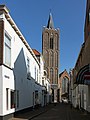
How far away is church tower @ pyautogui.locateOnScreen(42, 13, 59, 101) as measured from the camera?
12212 centimetres

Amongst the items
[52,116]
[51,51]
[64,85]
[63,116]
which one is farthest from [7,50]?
[64,85]

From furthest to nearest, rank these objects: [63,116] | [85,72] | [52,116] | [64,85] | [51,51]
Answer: [64,85], [51,51], [63,116], [52,116], [85,72]

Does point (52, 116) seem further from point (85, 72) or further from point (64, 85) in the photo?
point (64, 85)

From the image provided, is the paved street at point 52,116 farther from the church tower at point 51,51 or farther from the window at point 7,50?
the church tower at point 51,51

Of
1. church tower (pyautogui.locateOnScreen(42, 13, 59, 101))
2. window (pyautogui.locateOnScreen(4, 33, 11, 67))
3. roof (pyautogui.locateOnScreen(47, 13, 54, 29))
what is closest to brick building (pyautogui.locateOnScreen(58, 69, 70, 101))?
church tower (pyautogui.locateOnScreen(42, 13, 59, 101))

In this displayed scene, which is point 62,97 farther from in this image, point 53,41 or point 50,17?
point 50,17

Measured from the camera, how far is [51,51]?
408 feet

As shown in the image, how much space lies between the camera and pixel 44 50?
4973 inches

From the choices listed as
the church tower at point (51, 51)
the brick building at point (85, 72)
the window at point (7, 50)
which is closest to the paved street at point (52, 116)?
the brick building at point (85, 72)

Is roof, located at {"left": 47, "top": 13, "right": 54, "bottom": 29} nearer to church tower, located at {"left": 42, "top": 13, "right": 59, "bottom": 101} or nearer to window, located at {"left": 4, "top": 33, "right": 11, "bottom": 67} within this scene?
church tower, located at {"left": 42, "top": 13, "right": 59, "bottom": 101}

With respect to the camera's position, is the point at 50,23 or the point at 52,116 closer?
the point at 52,116

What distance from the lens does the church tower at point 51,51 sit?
122 meters

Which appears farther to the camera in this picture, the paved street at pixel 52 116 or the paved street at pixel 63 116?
the paved street at pixel 63 116

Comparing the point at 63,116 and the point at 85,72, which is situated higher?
the point at 85,72
